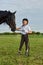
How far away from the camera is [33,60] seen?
12453 millimetres

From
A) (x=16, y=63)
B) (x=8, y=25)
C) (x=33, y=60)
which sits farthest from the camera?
(x=8, y=25)

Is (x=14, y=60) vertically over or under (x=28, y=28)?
under

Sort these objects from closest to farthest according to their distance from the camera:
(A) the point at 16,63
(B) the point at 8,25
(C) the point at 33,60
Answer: (A) the point at 16,63, (C) the point at 33,60, (B) the point at 8,25

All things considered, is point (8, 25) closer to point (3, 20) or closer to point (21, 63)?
point (3, 20)

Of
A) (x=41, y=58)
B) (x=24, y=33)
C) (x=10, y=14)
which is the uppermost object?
(x=10, y=14)

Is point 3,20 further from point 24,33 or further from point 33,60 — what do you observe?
point 33,60

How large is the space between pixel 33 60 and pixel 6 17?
2.48 metres

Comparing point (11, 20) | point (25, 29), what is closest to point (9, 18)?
point (11, 20)

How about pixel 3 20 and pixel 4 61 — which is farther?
pixel 3 20

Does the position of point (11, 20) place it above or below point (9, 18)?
below

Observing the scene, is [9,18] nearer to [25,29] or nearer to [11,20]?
[11,20]

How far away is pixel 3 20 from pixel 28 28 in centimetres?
130

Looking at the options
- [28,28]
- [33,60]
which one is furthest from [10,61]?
[28,28]

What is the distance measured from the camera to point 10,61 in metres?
12.0
